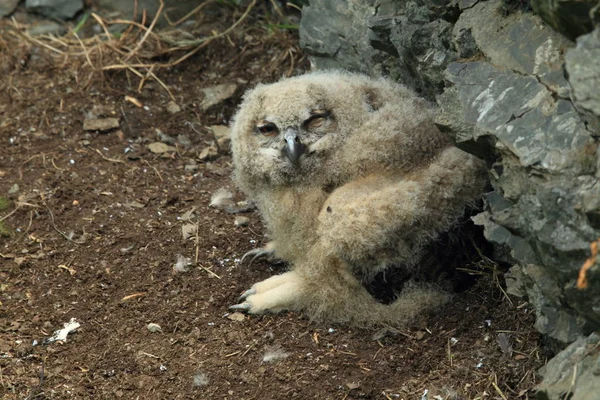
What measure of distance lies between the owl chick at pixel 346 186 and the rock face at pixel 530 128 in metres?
0.36

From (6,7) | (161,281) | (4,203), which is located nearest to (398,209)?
(161,281)

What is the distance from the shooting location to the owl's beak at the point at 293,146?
4766 millimetres

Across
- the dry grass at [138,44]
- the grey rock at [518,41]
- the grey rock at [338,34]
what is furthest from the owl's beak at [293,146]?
the dry grass at [138,44]

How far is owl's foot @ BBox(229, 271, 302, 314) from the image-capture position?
5.02 metres

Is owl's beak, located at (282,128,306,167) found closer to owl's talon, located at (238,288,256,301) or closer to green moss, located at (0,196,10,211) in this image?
owl's talon, located at (238,288,256,301)

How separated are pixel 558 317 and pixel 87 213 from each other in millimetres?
3478

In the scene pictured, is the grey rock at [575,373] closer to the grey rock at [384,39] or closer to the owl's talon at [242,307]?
the grey rock at [384,39]

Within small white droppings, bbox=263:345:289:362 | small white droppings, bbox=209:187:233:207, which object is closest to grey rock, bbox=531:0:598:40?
small white droppings, bbox=263:345:289:362

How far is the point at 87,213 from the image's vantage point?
597 centimetres

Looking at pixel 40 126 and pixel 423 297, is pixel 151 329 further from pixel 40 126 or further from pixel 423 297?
pixel 40 126

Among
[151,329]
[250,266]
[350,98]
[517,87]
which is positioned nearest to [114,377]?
[151,329]

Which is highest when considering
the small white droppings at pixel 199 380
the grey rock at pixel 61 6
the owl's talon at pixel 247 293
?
the owl's talon at pixel 247 293

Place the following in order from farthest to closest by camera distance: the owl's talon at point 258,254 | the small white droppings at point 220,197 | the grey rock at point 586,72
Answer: the small white droppings at point 220,197 < the owl's talon at point 258,254 < the grey rock at point 586,72

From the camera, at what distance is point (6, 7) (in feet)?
26.5
